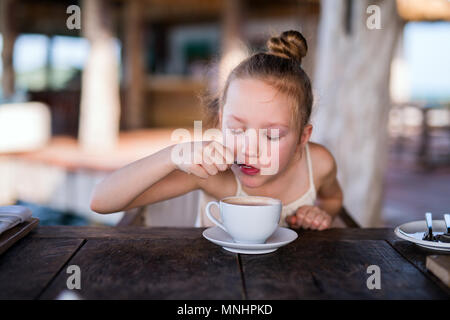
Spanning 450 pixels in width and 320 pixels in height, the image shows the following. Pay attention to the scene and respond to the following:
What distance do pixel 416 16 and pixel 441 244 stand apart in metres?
3.38

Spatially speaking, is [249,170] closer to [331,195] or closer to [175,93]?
[331,195]

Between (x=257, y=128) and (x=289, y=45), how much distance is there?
287 millimetres

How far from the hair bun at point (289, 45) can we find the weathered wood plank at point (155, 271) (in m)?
0.57

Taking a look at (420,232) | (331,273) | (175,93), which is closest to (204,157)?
(331,273)

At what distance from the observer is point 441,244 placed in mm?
872

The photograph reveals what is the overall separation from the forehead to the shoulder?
0.31m

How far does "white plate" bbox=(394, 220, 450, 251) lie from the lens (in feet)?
2.88

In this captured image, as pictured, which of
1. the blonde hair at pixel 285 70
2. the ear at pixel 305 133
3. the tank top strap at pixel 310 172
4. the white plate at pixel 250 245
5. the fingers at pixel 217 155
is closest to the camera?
the white plate at pixel 250 245

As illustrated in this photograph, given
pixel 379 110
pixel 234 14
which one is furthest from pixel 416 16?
pixel 234 14

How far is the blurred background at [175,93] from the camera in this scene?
262 centimetres

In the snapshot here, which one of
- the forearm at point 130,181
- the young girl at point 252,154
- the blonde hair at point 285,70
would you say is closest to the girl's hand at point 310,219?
the young girl at point 252,154

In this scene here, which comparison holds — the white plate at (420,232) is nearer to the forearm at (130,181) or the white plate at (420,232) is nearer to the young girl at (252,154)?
the young girl at (252,154)

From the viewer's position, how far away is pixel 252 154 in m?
1.07

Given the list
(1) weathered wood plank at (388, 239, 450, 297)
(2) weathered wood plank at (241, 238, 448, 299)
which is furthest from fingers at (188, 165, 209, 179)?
(1) weathered wood plank at (388, 239, 450, 297)
